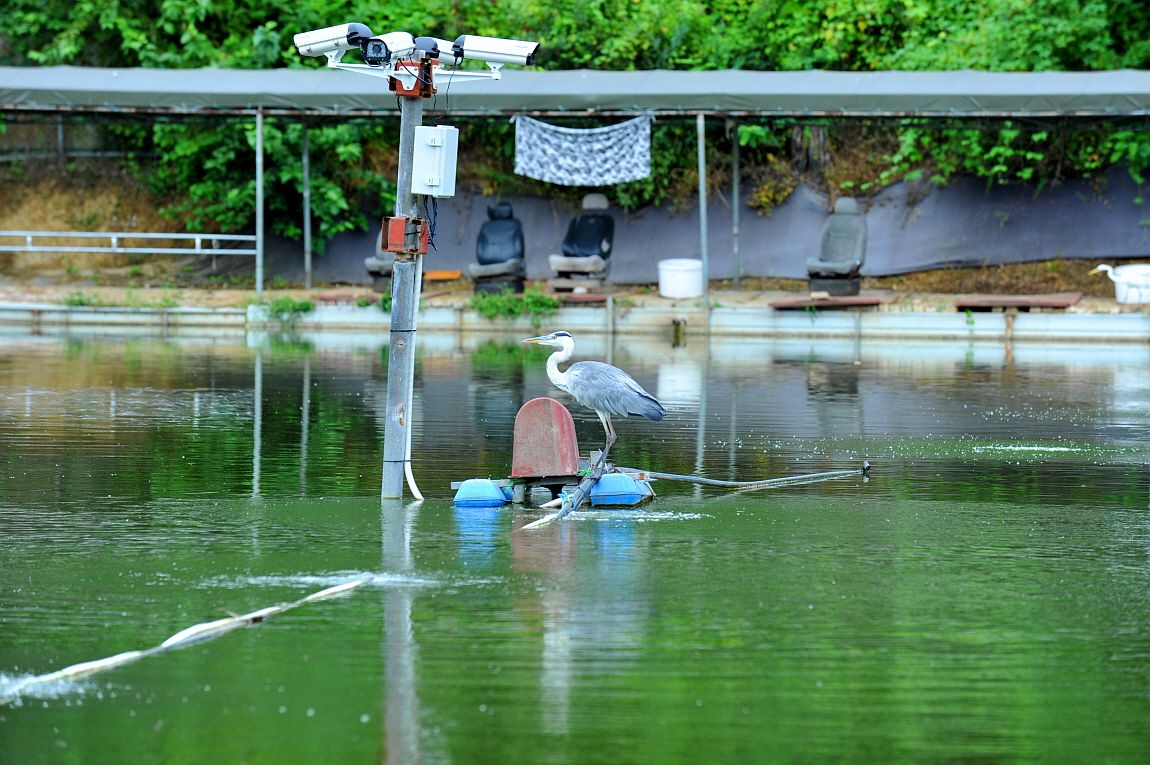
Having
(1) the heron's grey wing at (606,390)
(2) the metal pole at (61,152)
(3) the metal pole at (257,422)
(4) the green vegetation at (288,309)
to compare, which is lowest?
(3) the metal pole at (257,422)

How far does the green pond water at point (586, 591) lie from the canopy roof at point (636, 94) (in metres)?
8.75

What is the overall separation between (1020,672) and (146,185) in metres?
27.1

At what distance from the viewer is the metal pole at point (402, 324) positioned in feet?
35.9

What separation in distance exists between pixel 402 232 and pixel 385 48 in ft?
3.69

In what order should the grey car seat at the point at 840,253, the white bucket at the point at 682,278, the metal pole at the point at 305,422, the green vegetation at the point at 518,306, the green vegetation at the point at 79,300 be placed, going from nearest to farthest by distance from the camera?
the metal pole at the point at 305,422
the green vegetation at the point at 518,306
the grey car seat at the point at 840,253
the green vegetation at the point at 79,300
the white bucket at the point at 682,278

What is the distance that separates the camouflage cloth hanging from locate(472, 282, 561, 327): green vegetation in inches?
72.9

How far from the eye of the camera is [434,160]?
10.7 m

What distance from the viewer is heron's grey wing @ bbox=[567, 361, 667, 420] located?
11055 mm

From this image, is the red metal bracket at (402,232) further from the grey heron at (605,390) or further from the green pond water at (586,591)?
the green pond water at (586,591)

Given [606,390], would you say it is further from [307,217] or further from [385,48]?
[307,217]

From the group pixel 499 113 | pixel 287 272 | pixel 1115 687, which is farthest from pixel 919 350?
pixel 1115 687

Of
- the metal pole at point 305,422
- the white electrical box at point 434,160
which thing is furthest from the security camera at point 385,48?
the metal pole at point 305,422

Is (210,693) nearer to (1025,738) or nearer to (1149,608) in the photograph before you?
(1025,738)

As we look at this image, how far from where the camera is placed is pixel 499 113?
25.4 metres
